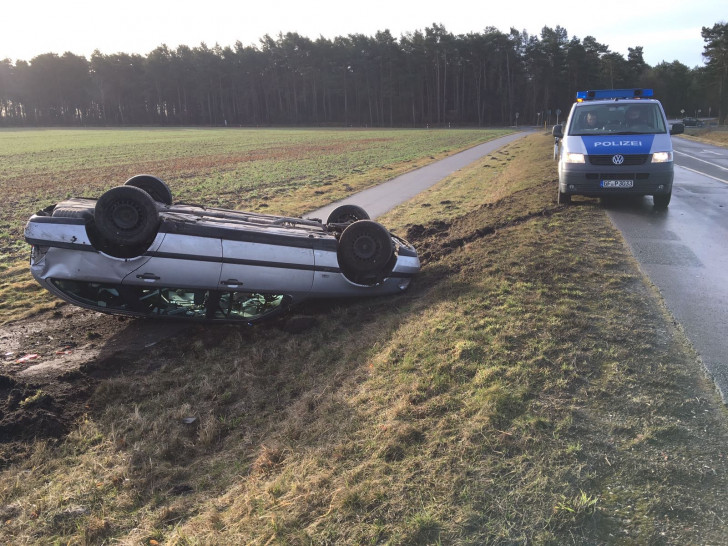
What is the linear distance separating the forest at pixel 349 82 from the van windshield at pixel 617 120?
7128 centimetres

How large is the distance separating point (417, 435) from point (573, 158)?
817cm

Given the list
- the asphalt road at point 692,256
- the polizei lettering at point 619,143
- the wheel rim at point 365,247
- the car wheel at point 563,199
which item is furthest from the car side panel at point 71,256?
the polizei lettering at point 619,143

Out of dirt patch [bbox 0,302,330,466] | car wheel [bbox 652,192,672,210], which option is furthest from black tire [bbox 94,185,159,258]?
car wheel [bbox 652,192,672,210]

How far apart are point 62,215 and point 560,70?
91.4m

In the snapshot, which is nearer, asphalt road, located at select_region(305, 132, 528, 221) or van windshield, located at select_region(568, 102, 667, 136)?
van windshield, located at select_region(568, 102, 667, 136)

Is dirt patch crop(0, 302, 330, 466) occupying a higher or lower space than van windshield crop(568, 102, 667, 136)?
lower

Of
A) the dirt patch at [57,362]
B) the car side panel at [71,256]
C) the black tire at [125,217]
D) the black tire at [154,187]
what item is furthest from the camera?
the black tire at [154,187]

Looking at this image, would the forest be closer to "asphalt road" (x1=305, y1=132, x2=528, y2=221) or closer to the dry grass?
"asphalt road" (x1=305, y1=132, x2=528, y2=221)

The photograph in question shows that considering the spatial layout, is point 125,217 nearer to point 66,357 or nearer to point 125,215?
point 125,215

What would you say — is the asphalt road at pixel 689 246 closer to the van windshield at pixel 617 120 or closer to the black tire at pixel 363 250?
the van windshield at pixel 617 120

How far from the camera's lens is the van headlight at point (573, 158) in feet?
31.9

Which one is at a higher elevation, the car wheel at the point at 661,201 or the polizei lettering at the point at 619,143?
the polizei lettering at the point at 619,143

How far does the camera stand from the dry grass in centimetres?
263

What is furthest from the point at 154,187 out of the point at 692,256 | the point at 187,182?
the point at 187,182
